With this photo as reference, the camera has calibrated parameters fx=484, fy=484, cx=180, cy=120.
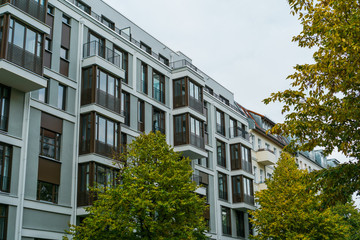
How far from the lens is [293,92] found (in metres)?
15.9

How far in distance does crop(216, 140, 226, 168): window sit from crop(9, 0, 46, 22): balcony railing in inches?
939

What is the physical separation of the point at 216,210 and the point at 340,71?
29.5 m

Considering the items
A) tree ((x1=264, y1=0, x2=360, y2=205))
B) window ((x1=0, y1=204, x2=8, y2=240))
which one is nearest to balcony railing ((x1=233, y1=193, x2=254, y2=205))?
window ((x1=0, y1=204, x2=8, y2=240))

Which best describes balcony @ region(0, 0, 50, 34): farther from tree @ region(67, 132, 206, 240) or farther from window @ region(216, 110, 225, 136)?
window @ region(216, 110, 225, 136)

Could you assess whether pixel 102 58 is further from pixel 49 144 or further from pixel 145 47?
pixel 145 47

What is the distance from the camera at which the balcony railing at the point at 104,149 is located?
28578mm

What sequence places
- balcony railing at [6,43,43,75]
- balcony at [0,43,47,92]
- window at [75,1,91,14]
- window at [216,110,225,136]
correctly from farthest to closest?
window at [216,110,225,136]
window at [75,1,91,14]
balcony railing at [6,43,43,75]
balcony at [0,43,47,92]

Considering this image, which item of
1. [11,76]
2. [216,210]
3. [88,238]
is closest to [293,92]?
[88,238]

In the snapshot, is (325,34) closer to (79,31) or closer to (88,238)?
(88,238)

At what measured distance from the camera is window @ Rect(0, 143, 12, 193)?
2360 cm

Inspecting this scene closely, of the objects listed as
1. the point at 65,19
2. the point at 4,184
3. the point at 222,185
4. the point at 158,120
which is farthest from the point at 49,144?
the point at 222,185

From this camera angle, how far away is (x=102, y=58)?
98.8 feet

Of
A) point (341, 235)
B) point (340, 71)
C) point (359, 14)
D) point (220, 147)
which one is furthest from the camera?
point (220, 147)

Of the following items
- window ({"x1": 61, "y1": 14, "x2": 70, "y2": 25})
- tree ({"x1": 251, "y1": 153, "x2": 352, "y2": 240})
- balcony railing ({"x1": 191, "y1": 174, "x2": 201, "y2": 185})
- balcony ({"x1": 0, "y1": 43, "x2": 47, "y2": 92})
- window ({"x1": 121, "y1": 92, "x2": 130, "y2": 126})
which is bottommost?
tree ({"x1": 251, "y1": 153, "x2": 352, "y2": 240})
